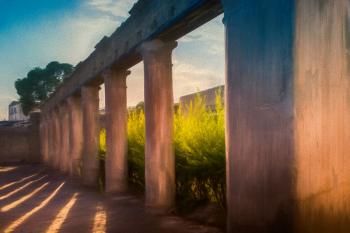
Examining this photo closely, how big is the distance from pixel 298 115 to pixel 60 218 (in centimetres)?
405

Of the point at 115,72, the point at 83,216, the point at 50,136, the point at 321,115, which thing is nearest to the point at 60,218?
the point at 83,216

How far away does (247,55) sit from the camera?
299 centimetres

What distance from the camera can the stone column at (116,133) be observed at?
7441mm

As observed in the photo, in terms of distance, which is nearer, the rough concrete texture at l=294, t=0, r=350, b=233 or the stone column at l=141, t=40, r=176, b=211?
the rough concrete texture at l=294, t=0, r=350, b=233

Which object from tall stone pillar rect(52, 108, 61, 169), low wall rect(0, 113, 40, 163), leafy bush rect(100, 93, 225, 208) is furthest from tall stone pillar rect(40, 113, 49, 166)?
leafy bush rect(100, 93, 225, 208)

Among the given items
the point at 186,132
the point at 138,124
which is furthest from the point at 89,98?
the point at 186,132

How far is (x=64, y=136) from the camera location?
13945mm

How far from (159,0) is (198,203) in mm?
3042

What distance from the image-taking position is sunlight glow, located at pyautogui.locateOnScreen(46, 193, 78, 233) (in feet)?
15.1

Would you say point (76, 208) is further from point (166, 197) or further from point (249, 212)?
point (249, 212)

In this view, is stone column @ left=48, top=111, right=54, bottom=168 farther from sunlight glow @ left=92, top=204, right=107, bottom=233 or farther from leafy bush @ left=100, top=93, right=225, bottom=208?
leafy bush @ left=100, top=93, right=225, bottom=208

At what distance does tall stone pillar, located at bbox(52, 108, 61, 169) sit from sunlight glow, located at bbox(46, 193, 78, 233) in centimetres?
841

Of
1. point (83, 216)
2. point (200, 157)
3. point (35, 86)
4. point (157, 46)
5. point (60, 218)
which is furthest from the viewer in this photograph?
point (35, 86)

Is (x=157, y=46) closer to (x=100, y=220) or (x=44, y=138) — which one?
(x=100, y=220)
